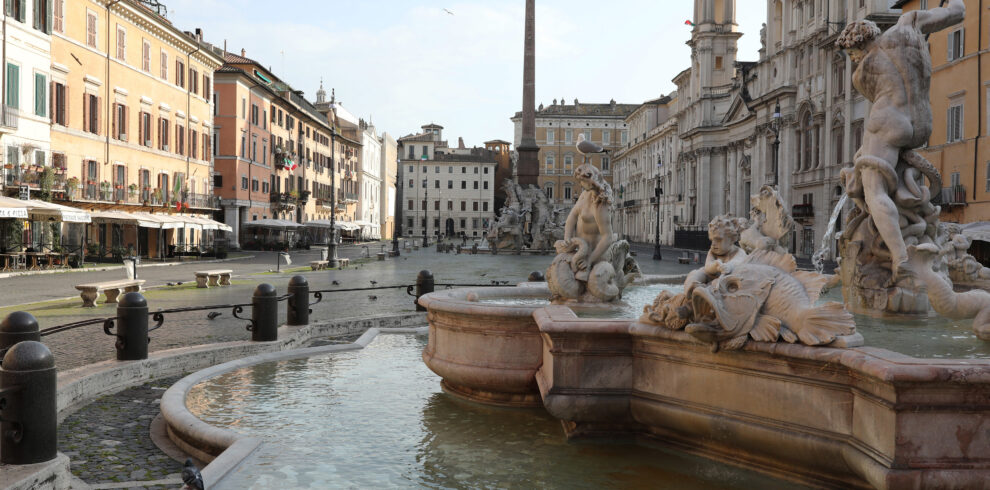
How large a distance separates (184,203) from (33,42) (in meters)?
12.8

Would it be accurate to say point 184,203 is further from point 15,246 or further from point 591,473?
point 591,473

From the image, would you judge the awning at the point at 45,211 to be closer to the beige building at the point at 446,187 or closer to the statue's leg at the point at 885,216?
the statue's leg at the point at 885,216

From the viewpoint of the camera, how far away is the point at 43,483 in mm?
4453

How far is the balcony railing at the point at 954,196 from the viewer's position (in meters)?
28.7

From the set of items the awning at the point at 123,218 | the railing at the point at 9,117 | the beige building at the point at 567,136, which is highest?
the beige building at the point at 567,136

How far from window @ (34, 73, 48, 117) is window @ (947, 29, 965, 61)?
34001 millimetres

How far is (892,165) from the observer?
21.0 feet

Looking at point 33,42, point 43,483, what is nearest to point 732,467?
point 43,483

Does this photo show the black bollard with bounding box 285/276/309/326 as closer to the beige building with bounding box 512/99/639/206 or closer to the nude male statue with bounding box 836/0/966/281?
the nude male statue with bounding box 836/0/966/281

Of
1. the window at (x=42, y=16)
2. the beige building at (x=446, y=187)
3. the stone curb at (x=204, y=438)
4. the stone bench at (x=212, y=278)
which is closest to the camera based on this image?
the stone curb at (x=204, y=438)

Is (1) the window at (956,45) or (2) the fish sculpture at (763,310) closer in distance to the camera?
(2) the fish sculpture at (763,310)

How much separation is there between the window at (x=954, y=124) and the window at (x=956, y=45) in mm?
1902

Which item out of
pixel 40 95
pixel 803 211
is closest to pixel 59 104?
pixel 40 95

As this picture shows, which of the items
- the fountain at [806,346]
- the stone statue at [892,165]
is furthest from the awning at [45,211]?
the stone statue at [892,165]
